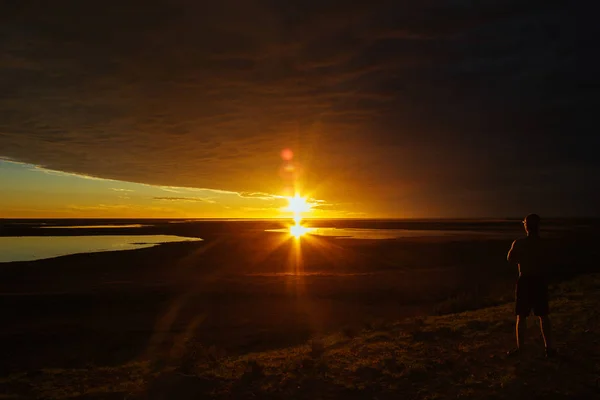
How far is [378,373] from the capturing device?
8.05 meters

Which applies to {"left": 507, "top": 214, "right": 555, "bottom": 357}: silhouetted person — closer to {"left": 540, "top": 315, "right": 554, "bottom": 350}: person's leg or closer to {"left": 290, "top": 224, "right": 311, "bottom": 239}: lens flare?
{"left": 540, "top": 315, "right": 554, "bottom": 350}: person's leg

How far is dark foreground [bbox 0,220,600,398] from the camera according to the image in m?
7.63

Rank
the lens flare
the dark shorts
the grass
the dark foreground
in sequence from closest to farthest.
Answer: the grass
the dark foreground
the dark shorts
the lens flare

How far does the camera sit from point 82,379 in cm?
866

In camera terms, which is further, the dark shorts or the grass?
the dark shorts

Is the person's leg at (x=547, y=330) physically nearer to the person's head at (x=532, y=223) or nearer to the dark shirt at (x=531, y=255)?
the dark shirt at (x=531, y=255)

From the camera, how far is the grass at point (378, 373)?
7.13m

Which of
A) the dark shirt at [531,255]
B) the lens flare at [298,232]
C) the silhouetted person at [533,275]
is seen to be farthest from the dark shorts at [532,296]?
the lens flare at [298,232]

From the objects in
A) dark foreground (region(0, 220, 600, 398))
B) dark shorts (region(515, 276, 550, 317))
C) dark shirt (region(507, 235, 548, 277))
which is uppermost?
dark shirt (region(507, 235, 548, 277))

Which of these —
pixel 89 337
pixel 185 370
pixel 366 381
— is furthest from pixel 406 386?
pixel 89 337

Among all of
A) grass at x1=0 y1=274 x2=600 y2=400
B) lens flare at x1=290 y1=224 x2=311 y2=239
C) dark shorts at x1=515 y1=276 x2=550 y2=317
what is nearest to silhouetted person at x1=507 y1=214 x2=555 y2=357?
dark shorts at x1=515 y1=276 x2=550 y2=317

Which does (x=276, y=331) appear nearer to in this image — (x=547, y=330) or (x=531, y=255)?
(x=547, y=330)

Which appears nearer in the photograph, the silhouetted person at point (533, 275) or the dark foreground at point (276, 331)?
the dark foreground at point (276, 331)

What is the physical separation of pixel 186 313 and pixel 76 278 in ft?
40.0
